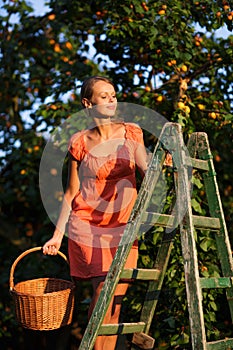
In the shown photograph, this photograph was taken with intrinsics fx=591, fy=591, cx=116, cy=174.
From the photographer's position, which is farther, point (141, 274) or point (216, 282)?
point (141, 274)

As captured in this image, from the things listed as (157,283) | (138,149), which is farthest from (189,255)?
(138,149)

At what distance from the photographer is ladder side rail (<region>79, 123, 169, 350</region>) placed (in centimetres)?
250

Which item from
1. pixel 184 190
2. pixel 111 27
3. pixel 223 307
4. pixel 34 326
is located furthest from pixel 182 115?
pixel 34 326

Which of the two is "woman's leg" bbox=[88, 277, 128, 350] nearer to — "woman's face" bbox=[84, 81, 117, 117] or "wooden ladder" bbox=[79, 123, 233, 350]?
"wooden ladder" bbox=[79, 123, 233, 350]

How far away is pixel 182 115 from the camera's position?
11.7 feet

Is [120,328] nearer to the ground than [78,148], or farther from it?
nearer to the ground

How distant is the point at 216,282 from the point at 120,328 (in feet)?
1.58

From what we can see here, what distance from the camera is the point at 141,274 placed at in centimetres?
274

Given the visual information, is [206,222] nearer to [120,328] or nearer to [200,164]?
[200,164]

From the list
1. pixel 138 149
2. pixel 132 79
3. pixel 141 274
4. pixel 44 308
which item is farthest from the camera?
pixel 132 79

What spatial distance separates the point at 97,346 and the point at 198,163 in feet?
3.19

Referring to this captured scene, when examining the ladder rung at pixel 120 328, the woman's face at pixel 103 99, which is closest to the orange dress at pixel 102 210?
the woman's face at pixel 103 99

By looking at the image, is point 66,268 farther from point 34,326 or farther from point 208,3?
point 208,3

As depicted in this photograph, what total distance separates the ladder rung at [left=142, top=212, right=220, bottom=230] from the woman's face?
53 cm
